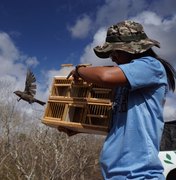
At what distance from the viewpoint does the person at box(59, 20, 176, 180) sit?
2.15 meters

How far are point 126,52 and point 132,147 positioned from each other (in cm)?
56

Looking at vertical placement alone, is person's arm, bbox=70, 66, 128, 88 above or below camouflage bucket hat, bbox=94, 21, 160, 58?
below

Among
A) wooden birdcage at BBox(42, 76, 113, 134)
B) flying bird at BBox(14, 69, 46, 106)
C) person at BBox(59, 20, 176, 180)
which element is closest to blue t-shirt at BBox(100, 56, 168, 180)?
person at BBox(59, 20, 176, 180)

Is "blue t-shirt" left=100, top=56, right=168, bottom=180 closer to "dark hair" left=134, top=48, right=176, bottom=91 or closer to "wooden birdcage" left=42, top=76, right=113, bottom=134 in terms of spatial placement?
"dark hair" left=134, top=48, right=176, bottom=91

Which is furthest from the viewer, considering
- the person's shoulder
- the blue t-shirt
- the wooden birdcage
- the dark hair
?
the wooden birdcage

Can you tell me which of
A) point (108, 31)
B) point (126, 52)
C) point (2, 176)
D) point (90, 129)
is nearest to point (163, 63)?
point (126, 52)

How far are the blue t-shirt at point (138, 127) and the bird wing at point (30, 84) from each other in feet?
5.50

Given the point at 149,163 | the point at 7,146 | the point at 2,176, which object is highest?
the point at 7,146

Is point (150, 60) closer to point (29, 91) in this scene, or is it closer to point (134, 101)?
point (134, 101)

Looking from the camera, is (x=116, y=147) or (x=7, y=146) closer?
(x=116, y=147)

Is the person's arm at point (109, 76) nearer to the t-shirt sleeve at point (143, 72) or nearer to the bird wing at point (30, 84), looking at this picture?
the t-shirt sleeve at point (143, 72)

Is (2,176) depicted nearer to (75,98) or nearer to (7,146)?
(7,146)

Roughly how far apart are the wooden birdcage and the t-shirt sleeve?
1.56ft

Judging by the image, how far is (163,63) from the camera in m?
2.38
